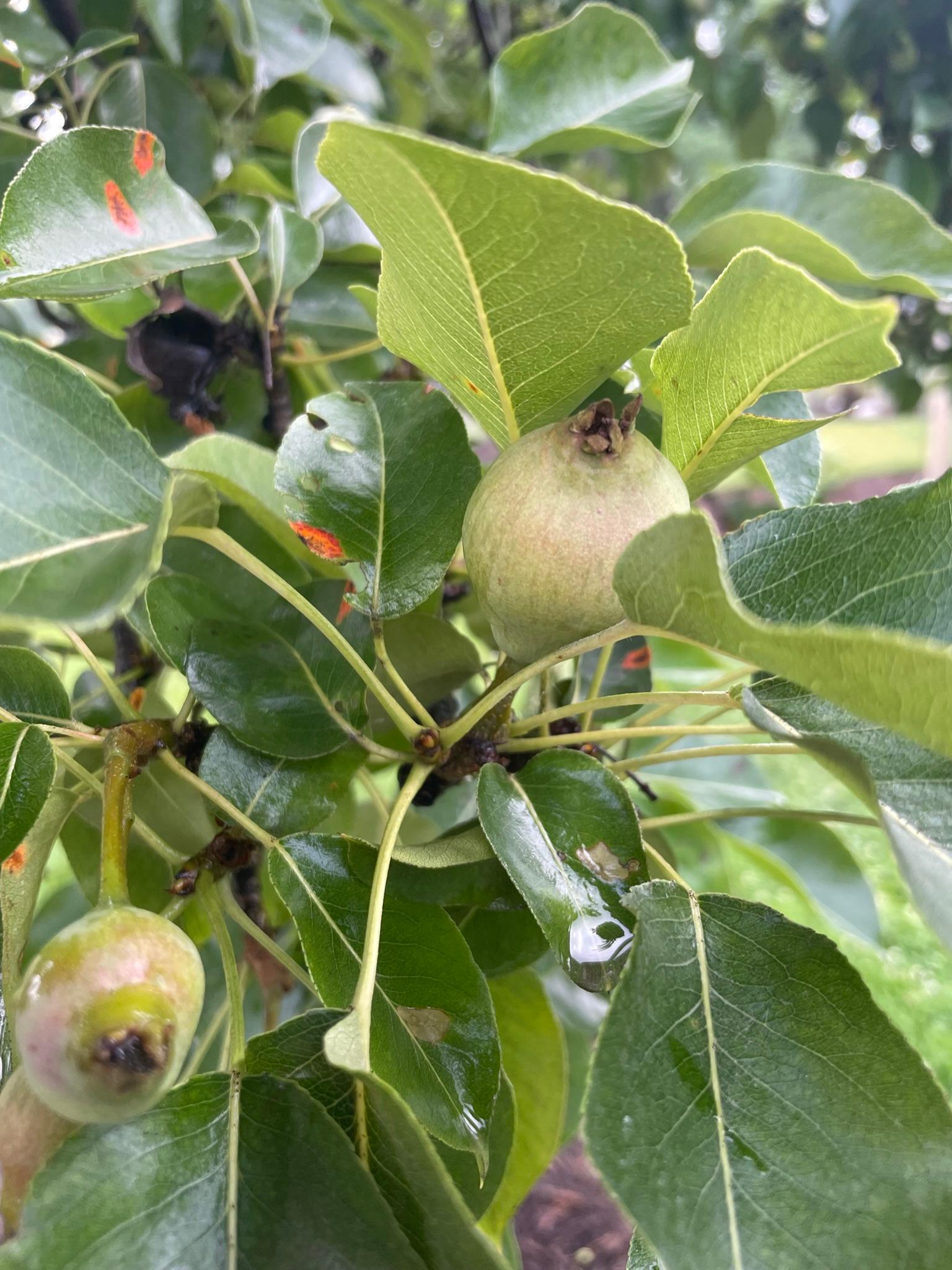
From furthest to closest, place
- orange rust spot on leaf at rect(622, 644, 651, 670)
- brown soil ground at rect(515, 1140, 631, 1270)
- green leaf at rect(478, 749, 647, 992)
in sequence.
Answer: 1. brown soil ground at rect(515, 1140, 631, 1270)
2. orange rust spot on leaf at rect(622, 644, 651, 670)
3. green leaf at rect(478, 749, 647, 992)

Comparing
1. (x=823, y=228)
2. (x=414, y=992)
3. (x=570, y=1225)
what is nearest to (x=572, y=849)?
(x=414, y=992)

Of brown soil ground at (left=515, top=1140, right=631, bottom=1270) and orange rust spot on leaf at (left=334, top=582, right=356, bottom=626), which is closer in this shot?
orange rust spot on leaf at (left=334, top=582, right=356, bottom=626)

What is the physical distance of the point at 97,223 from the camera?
42cm

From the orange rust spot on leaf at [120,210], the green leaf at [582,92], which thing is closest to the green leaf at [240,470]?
the orange rust spot on leaf at [120,210]

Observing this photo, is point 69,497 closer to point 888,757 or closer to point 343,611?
point 343,611

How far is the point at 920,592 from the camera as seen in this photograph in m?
0.36

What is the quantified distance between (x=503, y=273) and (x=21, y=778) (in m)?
0.29

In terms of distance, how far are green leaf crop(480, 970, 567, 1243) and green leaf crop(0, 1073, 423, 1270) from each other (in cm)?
21

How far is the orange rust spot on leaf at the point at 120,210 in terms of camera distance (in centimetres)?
43

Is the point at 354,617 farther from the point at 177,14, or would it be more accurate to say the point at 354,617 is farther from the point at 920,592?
the point at 177,14

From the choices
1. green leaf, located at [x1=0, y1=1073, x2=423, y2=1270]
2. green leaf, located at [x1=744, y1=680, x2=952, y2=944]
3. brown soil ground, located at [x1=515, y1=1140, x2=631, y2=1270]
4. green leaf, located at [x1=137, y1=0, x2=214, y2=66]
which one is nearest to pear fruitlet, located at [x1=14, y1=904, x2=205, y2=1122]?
green leaf, located at [x1=0, y1=1073, x2=423, y2=1270]

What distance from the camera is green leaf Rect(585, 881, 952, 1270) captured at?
32cm

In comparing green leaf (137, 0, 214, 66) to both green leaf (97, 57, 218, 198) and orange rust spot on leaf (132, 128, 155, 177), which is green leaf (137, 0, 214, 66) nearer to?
green leaf (97, 57, 218, 198)

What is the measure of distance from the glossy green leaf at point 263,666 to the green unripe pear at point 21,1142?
18 cm
